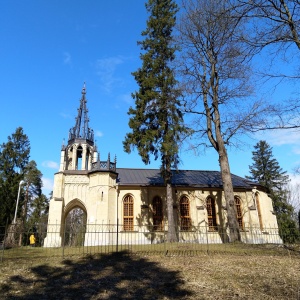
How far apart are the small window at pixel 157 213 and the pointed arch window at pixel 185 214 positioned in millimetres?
1902

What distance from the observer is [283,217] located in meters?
37.4

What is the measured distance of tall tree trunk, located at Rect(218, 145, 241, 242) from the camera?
16109mm

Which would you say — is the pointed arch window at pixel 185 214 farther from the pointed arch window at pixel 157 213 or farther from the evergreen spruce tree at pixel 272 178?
the evergreen spruce tree at pixel 272 178

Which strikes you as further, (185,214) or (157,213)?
(185,214)

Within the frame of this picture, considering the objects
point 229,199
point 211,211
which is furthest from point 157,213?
point 229,199

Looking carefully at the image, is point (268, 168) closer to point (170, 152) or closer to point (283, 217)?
point (283, 217)

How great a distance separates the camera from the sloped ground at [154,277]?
723cm

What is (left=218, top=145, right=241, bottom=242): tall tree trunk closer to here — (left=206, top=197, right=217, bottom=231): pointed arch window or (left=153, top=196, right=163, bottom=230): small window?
(left=153, top=196, right=163, bottom=230): small window

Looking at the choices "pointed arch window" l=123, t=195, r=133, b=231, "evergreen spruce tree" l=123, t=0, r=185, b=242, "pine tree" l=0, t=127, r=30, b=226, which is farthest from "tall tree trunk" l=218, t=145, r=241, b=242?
"pine tree" l=0, t=127, r=30, b=226

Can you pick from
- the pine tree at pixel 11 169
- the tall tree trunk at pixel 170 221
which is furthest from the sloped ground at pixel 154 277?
the pine tree at pixel 11 169

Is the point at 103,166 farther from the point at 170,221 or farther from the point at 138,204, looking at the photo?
the point at 170,221

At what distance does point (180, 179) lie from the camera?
2677cm

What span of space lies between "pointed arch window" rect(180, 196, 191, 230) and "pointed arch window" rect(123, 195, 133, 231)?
452 cm

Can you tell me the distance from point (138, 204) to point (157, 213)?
189 cm
